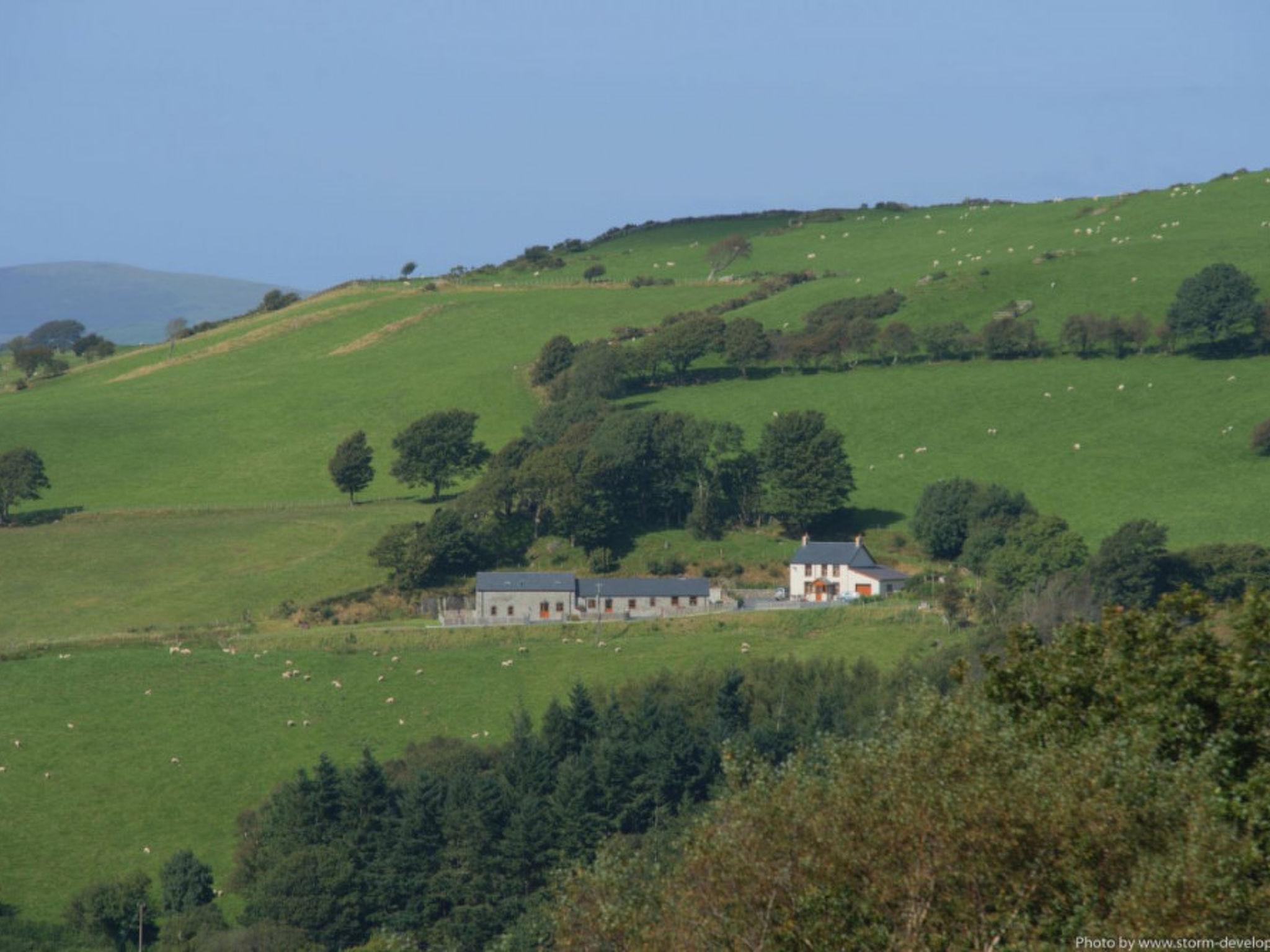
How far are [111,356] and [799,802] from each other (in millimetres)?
166477

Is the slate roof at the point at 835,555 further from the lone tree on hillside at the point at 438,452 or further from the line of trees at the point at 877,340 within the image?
the line of trees at the point at 877,340

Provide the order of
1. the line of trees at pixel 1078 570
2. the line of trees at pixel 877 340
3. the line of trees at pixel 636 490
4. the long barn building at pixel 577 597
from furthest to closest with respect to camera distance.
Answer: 1. the line of trees at pixel 877 340
2. the line of trees at pixel 636 490
3. the long barn building at pixel 577 597
4. the line of trees at pixel 1078 570

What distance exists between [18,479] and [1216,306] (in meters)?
85.7

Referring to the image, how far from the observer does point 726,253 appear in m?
179

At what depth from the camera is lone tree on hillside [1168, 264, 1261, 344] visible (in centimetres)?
12388

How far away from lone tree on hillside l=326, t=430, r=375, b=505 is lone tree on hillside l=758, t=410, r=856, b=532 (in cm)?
2790

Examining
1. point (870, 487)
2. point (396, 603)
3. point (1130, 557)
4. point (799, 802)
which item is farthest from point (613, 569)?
point (799, 802)

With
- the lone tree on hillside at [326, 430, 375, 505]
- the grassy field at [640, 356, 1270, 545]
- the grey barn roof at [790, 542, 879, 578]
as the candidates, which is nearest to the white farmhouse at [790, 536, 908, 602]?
the grey barn roof at [790, 542, 879, 578]

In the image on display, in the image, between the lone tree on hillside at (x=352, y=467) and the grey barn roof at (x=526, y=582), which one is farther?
the lone tree on hillside at (x=352, y=467)

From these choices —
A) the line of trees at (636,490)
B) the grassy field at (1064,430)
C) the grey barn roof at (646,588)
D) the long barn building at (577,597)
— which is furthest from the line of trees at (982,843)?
the line of trees at (636,490)

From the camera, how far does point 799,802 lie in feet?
88.9

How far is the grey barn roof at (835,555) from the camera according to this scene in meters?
94.2

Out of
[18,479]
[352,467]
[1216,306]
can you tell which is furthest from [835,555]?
[18,479]

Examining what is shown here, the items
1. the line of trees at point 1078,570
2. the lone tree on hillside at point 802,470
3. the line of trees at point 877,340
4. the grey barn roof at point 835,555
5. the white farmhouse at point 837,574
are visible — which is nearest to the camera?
the line of trees at point 1078,570
